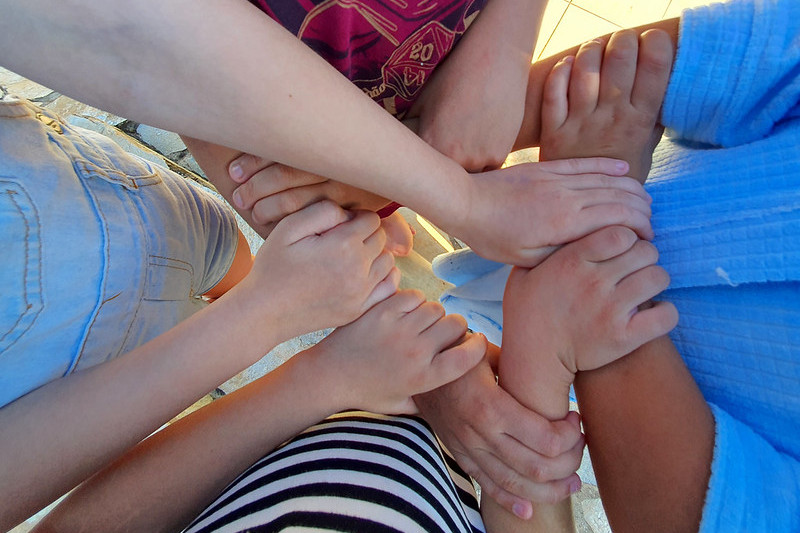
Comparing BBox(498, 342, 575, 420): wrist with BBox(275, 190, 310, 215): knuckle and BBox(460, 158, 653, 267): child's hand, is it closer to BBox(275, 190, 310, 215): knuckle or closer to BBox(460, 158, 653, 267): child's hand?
BBox(460, 158, 653, 267): child's hand

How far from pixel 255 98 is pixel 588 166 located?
384mm

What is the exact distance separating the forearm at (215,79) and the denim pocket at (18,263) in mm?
187

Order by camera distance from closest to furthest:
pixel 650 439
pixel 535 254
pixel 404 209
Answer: pixel 650 439 → pixel 535 254 → pixel 404 209

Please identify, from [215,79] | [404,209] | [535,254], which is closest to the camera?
[215,79]

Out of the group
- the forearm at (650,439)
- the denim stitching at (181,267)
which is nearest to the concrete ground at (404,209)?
the denim stitching at (181,267)

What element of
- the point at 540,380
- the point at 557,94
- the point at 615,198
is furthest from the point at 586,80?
the point at 540,380

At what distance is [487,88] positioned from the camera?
523 millimetres

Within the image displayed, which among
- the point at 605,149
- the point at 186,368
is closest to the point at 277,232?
the point at 186,368

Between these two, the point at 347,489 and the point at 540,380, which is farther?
the point at 540,380

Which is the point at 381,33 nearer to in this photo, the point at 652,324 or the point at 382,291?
the point at 382,291

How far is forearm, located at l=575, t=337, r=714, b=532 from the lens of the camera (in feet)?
1.32

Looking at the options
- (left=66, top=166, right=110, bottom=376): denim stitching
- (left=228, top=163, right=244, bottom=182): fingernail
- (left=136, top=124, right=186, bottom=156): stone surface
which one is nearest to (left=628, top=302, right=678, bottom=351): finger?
(left=228, top=163, right=244, bottom=182): fingernail

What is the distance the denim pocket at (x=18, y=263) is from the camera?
1.40 feet

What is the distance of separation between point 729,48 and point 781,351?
0.31m
